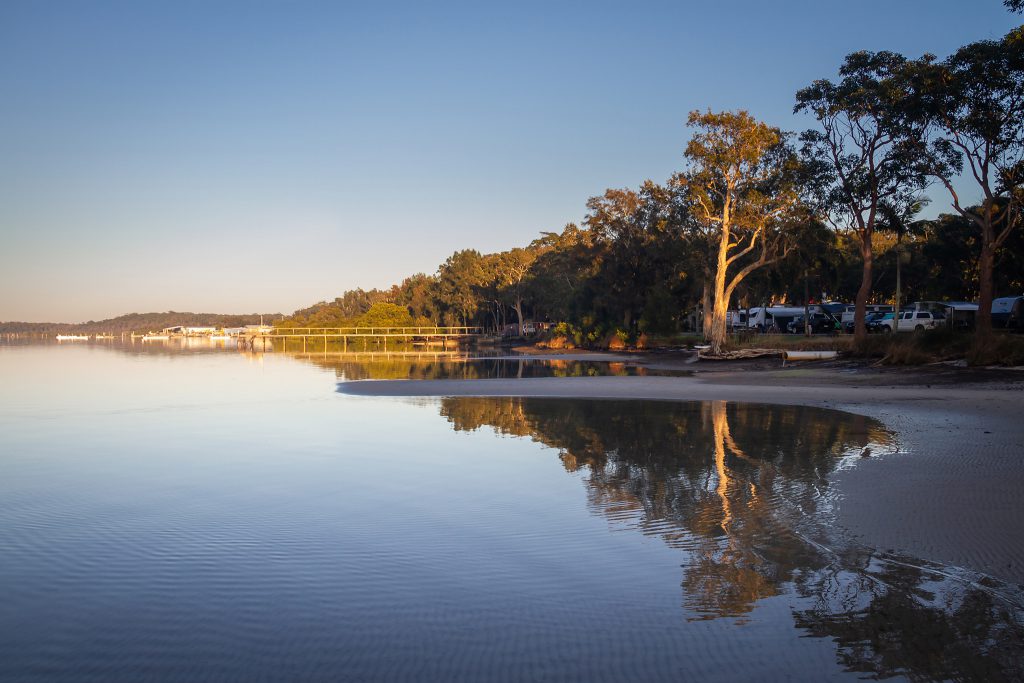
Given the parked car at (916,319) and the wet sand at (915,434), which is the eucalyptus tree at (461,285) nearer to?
the parked car at (916,319)

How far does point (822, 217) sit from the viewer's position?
3688 cm

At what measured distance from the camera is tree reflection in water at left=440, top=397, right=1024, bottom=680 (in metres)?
4.70

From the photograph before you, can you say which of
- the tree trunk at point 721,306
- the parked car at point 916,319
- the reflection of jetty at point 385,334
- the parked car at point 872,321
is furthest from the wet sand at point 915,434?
the reflection of jetty at point 385,334

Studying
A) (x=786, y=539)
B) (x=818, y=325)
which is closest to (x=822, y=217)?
(x=818, y=325)

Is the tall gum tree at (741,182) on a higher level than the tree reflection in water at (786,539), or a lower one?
higher

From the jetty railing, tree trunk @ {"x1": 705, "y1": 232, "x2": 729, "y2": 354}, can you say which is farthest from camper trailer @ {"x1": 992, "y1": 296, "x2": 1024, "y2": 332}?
the jetty railing

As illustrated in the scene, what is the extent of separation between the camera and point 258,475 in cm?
1079

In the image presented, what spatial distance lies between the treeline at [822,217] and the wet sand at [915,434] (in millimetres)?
6195

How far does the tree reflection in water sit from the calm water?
0.09 ft

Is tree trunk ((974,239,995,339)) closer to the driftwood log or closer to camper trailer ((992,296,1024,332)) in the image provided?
the driftwood log

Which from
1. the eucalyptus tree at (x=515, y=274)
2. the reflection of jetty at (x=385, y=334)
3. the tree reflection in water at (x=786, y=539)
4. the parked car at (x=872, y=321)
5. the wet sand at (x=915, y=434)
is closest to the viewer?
the tree reflection in water at (x=786, y=539)

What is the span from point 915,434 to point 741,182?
1073 inches

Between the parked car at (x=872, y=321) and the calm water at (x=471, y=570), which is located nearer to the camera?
the calm water at (x=471, y=570)

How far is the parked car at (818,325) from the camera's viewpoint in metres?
51.8
